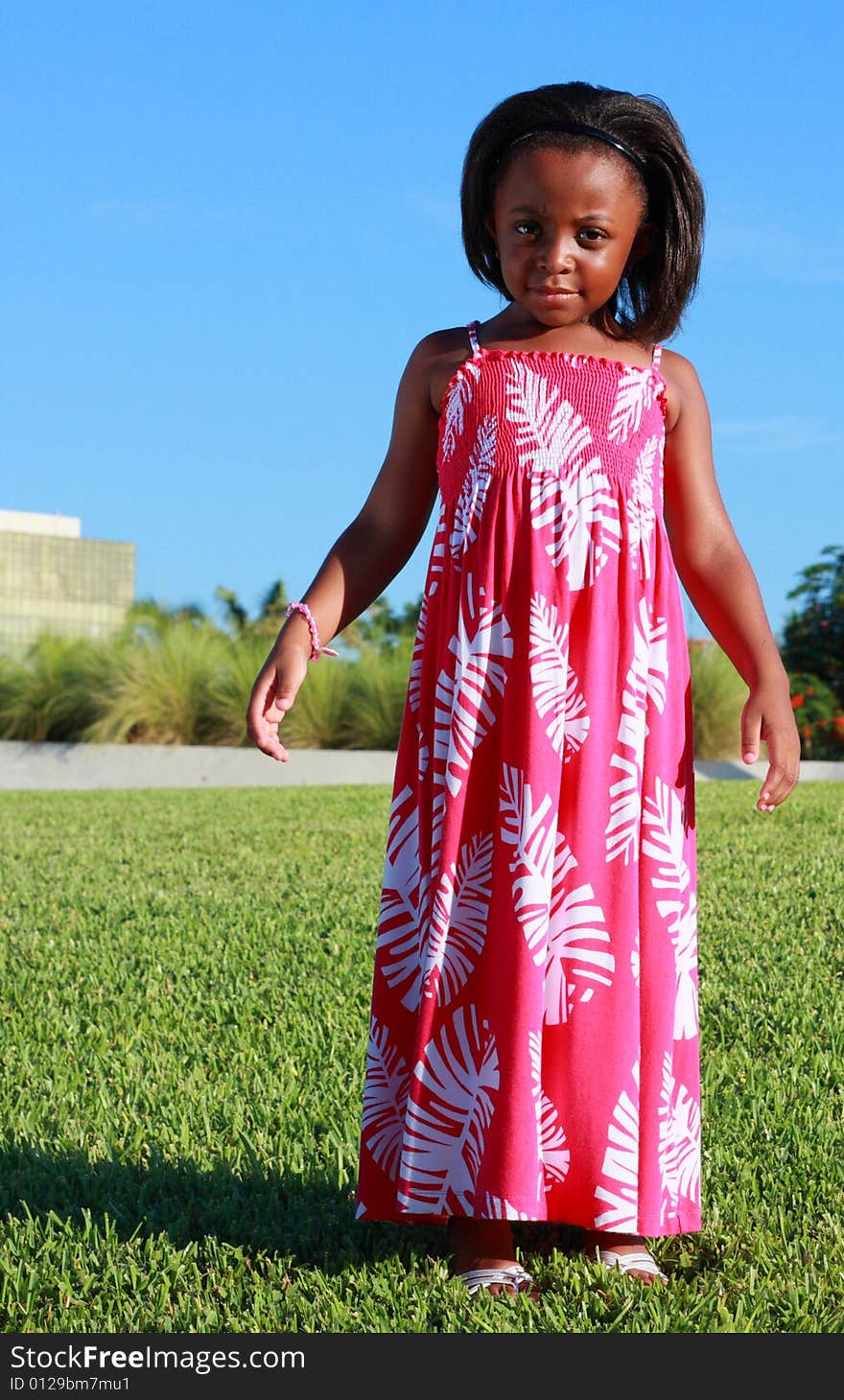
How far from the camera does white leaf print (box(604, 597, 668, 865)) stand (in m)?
2.15

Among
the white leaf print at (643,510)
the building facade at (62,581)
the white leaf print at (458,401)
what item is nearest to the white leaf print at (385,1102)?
the white leaf print at (643,510)

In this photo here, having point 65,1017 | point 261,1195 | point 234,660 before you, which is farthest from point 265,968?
point 234,660

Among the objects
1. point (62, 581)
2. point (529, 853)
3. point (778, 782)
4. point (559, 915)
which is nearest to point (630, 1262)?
point (559, 915)

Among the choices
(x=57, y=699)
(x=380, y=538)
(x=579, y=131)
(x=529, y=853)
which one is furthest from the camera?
(x=57, y=699)

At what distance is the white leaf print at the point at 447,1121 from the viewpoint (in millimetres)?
2119

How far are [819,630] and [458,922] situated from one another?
592 inches

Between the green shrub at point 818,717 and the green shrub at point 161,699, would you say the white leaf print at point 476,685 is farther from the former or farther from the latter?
the green shrub at point 818,717

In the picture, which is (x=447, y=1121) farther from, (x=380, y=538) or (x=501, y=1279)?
(x=380, y=538)

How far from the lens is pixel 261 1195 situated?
104 inches

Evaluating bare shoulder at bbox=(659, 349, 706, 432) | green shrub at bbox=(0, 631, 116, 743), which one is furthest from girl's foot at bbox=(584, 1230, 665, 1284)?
green shrub at bbox=(0, 631, 116, 743)

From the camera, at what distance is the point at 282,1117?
3096 millimetres

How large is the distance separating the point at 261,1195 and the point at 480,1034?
2.59 feet

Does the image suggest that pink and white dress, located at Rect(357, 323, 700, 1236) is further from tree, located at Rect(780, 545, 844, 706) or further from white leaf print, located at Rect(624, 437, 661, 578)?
tree, located at Rect(780, 545, 844, 706)

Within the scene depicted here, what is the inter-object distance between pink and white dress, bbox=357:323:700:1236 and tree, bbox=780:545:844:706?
14.5 m
